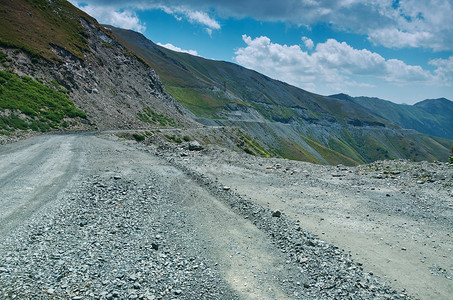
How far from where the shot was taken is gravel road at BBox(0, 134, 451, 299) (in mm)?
8898

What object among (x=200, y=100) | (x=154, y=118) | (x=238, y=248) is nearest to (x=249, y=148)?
(x=154, y=118)

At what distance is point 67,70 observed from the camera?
5778cm

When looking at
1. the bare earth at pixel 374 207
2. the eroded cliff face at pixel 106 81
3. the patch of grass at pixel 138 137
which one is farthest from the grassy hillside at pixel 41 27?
the bare earth at pixel 374 207

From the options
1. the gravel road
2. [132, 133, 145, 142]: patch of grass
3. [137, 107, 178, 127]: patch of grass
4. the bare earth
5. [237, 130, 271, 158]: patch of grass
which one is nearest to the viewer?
the gravel road

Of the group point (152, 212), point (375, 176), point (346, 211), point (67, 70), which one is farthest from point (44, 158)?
point (67, 70)

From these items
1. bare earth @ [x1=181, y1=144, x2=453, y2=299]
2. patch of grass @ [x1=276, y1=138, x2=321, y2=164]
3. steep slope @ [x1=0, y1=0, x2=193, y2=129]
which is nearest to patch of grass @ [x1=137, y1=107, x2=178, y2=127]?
steep slope @ [x1=0, y1=0, x2=193, y2=129]

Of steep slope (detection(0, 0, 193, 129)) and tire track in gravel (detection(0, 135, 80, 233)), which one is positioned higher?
steep slope (detection(0, 0, 193, 129))

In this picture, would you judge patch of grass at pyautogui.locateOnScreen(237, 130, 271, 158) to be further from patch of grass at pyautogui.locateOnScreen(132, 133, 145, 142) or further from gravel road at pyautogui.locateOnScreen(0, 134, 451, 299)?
gravel road at pyautogui.locateOnScreen(0, 134, 451, 299)

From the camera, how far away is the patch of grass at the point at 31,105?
35366 mm

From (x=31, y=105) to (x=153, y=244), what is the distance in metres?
41.1

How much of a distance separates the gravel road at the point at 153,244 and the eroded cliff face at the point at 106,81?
1436 inches

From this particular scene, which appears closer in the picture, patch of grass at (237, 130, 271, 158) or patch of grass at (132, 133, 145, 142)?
patch of grass at (132, 133, 145, 142)

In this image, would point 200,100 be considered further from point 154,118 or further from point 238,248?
point 238,248

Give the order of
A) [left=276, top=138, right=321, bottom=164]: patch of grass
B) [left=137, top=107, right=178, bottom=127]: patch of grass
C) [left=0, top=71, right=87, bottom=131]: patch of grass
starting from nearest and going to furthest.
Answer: [left=0, top=71, right=87, bottom=131]: patch of grass < [left=137, top=107, right=178, bottom=127]: patch of grass < [left=276, top=138, right=321, bottom=164]: patch of grass
